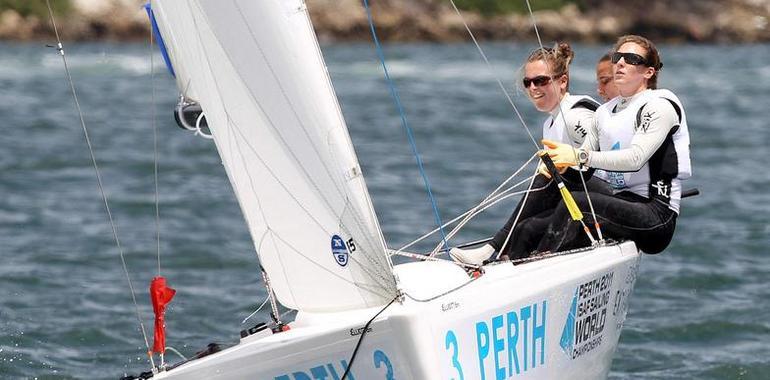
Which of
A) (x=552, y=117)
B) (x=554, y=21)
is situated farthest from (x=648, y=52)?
(x=554, y=21)

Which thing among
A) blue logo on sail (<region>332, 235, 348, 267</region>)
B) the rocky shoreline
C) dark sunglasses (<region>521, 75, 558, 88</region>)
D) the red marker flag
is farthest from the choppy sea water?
the rocky shoreline

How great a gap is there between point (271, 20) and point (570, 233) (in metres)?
1.58

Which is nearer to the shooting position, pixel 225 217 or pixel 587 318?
pixel 587 318

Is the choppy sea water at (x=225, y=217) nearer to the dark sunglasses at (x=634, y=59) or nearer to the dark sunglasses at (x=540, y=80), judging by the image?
the dark sunglasses at (x=540, y=80)

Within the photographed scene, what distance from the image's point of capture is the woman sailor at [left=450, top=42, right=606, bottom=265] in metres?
5.78

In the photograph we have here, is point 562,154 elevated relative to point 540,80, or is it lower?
lower

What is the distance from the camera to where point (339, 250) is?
4766 mm

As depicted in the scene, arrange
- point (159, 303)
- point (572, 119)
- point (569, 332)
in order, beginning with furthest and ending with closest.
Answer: point (572, 119), point (569, 332), point (159, 303)

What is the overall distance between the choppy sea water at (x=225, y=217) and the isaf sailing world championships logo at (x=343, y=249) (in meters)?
2.66

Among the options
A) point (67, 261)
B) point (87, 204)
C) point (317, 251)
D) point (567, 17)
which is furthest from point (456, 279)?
point (567, 17)

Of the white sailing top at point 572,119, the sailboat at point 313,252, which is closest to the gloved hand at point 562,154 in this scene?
the white sailing top at point 572,119

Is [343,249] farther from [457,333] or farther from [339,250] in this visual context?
[457,333]

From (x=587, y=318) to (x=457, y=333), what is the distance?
0.91 metres

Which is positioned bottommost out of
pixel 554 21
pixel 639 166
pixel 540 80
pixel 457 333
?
pixel 457 333
